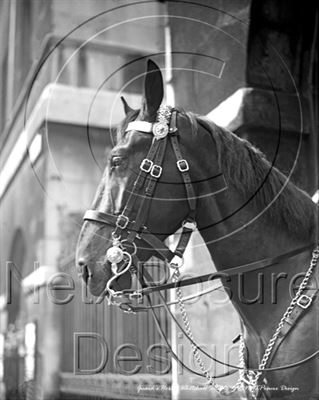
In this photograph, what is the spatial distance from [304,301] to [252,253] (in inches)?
11.6

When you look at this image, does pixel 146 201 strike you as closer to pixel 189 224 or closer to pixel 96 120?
pixel 189 224

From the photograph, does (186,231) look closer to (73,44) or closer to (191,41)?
(191,41)

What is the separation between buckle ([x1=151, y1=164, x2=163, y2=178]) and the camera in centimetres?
255

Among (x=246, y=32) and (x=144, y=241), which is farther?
(x=246, y=32)

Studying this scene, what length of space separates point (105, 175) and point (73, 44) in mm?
2663

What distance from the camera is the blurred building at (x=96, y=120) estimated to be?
12.8 ft

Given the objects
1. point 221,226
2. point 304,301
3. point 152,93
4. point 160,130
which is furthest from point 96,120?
point 304,301

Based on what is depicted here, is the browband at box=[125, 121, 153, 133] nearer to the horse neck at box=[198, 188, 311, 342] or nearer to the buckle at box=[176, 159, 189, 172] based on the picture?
the buckle at box=[176, 159, 189, 172]

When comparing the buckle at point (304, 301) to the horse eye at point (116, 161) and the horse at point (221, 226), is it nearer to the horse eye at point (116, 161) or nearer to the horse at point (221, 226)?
the horse at point (221, 226)

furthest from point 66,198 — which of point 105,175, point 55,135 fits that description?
point 105,175

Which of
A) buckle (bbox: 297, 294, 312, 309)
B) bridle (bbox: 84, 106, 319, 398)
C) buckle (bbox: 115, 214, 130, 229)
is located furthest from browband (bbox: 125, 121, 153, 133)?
buckle (bbox: 297, 294, 312, 309)

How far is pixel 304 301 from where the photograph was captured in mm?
2529

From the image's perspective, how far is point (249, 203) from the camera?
8.51ft

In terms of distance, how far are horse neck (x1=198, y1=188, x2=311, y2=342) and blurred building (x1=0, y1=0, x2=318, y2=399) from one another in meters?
0.94
